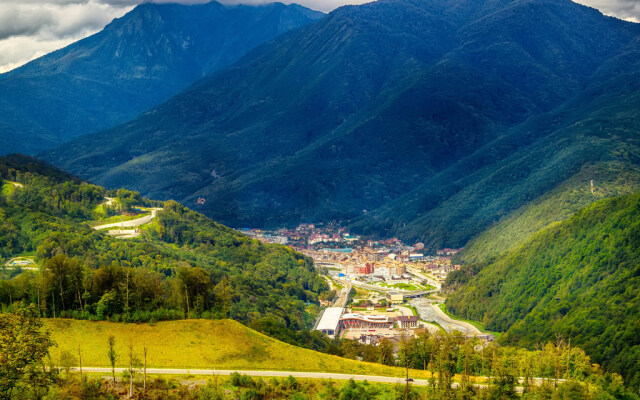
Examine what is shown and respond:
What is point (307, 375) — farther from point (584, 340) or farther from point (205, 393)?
point (584, 340)

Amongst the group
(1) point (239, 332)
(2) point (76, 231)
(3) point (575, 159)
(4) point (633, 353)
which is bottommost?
(4) point (633, 353)

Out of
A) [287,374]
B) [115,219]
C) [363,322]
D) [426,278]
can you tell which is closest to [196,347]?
[287,374]

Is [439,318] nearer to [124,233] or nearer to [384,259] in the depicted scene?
[124,233]

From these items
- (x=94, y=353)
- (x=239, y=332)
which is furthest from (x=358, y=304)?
(x=94, y=353)

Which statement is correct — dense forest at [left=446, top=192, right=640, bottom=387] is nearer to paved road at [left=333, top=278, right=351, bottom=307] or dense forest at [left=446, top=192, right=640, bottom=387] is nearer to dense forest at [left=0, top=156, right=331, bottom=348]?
paved road at [left=333, top=278, right=351, bottom=307]

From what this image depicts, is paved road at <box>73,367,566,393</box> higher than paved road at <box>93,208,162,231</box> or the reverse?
the reverse

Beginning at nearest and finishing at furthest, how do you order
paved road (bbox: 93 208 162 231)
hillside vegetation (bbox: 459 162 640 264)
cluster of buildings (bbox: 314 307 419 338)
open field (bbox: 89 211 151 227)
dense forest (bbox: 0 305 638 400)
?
dense forest (bbox: 0 305 638 400) < cluster of buildings (bbox: 314 307 419 338) < paved road (bbox: 93 208 162 231) < open field (bbox: 89 211 151 227) < hillside vegetation (bbox: 459 162 640 264)

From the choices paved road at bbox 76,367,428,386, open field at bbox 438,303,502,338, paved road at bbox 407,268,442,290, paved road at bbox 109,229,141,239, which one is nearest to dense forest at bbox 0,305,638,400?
paved road at bbox 76,367,428,386
